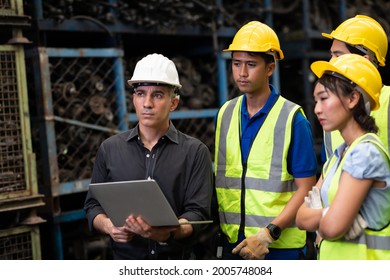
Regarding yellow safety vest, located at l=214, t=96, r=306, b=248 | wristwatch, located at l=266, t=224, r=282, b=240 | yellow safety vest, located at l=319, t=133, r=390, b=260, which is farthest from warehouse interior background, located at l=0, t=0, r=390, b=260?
yellow safety vest, located at l=319, t=133, r=390, b=260

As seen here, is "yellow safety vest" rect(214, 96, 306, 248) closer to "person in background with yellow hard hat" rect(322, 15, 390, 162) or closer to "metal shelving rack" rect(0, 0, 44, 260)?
"person in background with yellow hard hat" rect(322, 15, 390, 162)

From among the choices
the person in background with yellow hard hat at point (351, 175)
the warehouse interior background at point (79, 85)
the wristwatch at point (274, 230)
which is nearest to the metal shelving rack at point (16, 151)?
the warehouse interior background at point (79, 85)

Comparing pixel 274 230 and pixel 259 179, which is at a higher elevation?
pixel 259 179

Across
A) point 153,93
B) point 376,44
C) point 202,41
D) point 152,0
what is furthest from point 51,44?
point 376,44

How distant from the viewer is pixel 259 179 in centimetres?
284

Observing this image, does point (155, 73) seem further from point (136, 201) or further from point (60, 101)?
point (60, 101)

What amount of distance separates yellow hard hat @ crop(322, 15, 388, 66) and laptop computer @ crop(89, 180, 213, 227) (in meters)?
1.27

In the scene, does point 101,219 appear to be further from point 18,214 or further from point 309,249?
point 309,249

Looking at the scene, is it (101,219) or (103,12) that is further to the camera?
A: (103,12)

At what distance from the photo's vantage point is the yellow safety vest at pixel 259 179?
2818 mm

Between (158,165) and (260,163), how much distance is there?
52 cm

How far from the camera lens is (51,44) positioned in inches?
192

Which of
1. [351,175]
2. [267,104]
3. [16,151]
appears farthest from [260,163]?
[16,151]
